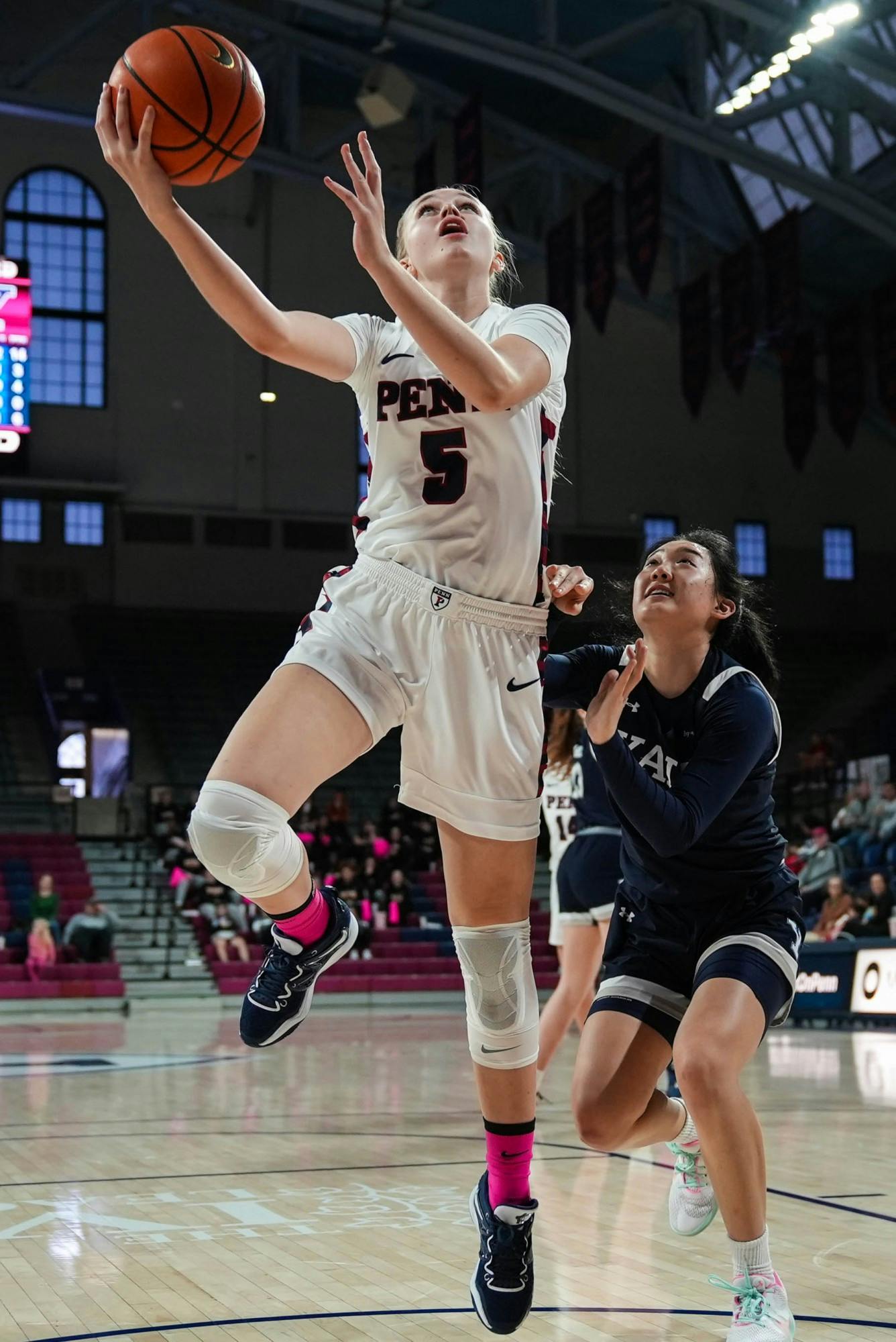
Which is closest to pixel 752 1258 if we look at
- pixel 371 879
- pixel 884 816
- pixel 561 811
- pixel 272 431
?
pixel 561 811

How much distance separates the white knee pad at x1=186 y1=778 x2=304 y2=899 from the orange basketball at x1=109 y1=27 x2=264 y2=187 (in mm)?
1332

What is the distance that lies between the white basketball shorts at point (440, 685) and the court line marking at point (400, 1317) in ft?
4.34

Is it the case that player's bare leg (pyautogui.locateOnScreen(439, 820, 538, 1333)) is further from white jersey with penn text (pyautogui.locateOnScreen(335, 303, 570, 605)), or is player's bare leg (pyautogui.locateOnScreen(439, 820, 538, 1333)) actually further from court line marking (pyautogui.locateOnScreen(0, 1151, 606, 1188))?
court line marking (pyautogui.locateOnScreen(0, 1151, 606, 1188))

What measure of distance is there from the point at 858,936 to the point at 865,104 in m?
11.2

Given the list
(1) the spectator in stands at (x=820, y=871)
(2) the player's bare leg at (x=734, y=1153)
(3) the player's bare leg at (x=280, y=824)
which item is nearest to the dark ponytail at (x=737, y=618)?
(2) the player's bare leg at (x=734, y=1153)

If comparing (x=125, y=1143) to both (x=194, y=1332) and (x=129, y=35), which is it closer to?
(x=194, y=1332)

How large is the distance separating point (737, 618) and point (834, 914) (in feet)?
35.3

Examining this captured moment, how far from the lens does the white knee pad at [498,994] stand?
12.0 ft

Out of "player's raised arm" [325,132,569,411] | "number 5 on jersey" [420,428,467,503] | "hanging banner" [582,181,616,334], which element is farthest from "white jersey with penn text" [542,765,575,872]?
"hanging banner" [582,181,616,334]

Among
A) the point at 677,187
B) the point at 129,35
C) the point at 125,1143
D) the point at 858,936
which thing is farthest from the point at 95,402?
the point at 125,1143

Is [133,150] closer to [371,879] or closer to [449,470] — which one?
[449,470]

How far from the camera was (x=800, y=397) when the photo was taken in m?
23.4

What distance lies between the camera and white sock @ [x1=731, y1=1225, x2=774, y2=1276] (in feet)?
11.9

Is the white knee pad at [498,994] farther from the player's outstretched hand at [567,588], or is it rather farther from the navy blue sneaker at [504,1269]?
the player's outstretched hand at [567,588]
